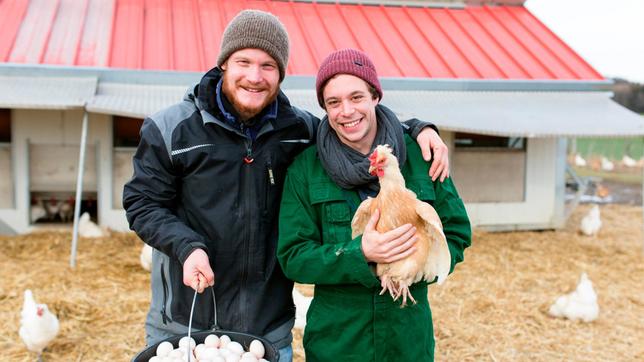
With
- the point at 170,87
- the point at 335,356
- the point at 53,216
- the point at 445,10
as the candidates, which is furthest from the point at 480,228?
the point at 335,356

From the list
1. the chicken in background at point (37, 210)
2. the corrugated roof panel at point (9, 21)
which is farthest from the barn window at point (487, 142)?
the corrugated roof panel at point (9, 21)

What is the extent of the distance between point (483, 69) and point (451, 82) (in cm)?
89

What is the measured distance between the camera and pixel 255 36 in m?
2.38

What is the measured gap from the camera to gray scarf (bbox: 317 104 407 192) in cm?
232

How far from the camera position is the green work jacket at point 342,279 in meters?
2.30

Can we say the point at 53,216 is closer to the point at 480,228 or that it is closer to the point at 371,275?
the point at 480,228

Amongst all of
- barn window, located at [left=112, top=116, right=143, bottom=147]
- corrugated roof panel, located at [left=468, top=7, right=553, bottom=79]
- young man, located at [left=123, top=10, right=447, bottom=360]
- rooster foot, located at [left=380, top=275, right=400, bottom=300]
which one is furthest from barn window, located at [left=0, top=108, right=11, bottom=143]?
corrugated roof panel, located at [left=468, top=7, right=553, bottom=79]

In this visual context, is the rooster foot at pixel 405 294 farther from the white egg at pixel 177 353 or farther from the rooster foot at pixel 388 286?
the white egg at pixel 177 353

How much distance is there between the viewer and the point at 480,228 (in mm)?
9133

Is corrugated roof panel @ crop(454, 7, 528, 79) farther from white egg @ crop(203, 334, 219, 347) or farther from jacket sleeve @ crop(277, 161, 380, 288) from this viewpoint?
white egg @ crop(203, 334, 219, 347)

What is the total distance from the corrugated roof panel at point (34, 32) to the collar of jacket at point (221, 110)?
601 cm

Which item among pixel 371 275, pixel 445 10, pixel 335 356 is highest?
pixel 445 10

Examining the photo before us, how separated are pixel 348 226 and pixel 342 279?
0.24 metres

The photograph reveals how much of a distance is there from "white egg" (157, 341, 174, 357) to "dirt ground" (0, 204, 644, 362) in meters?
2.61
